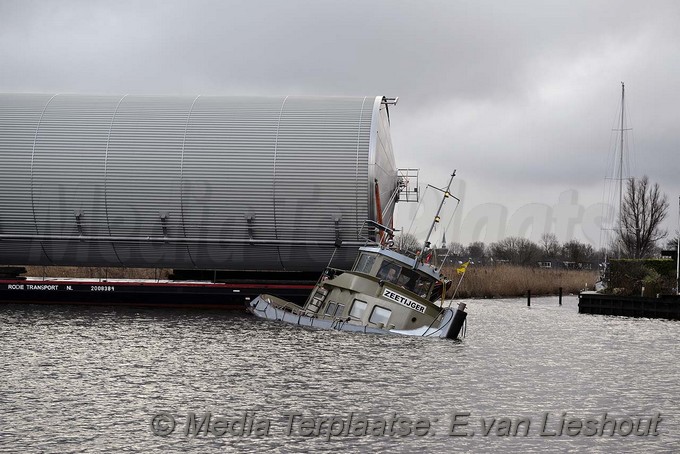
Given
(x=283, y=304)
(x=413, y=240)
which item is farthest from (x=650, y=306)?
(x=283, y=304)

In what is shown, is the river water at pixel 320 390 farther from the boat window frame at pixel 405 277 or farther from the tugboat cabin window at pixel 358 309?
the boat window frame at pixel 405 277

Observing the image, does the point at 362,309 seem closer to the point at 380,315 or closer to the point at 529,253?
the point at 380,315

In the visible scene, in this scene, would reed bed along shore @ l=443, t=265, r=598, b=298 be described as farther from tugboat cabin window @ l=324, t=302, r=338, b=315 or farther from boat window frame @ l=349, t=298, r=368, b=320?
boat window frame @ l=349, t=298, r=368, b=320

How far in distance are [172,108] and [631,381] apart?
29442 millimetres

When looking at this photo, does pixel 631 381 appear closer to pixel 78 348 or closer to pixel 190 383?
pixel 190 383

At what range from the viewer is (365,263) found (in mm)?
37969

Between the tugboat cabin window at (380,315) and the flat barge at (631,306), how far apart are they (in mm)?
22209

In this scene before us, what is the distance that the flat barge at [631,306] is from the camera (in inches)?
2056

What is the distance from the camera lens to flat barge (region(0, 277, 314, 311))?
45.1m

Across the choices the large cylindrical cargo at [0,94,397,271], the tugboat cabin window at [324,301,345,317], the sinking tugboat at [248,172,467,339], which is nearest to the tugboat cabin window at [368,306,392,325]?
the sinking tugboat at [248,172,467,339]

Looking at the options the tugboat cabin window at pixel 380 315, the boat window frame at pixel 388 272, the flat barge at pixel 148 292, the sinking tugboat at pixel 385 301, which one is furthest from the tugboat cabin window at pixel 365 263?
the flat barge at pixel 148 292

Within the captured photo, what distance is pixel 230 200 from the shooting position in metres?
45.9

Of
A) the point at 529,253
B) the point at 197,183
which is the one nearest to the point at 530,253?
the point at 529,253

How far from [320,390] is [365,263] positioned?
15.0 m
